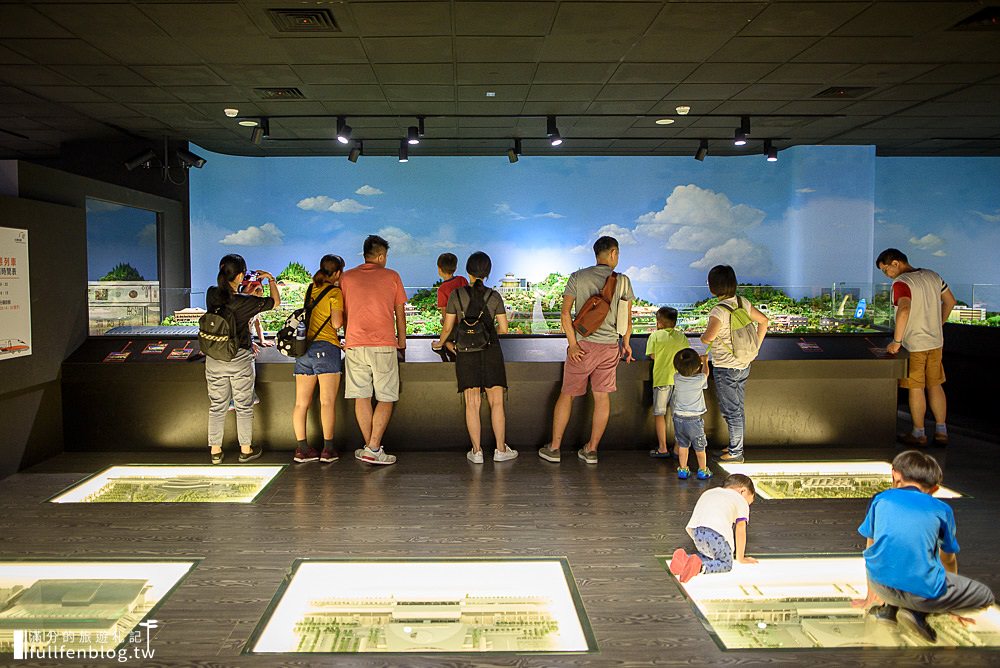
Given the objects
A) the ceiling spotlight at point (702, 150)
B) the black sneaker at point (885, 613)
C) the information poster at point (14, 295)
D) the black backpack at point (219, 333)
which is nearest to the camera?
the black sneaker at point (885, 613)

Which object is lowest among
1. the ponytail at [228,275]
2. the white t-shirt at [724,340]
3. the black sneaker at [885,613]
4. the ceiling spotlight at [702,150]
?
the black sneaker at [885,613]

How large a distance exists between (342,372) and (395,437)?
0.65m

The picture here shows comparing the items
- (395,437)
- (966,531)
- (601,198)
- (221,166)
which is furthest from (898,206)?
(221,166)

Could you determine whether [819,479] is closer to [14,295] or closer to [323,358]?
[323,358]

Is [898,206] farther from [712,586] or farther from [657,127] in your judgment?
[712,586]

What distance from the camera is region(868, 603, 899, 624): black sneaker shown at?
2.60 m

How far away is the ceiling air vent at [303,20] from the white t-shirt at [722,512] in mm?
3665

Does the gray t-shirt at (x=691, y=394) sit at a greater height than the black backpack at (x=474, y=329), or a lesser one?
lesser

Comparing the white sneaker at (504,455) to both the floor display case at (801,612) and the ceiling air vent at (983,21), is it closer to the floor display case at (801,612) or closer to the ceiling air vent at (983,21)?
the floor display case at (801,612)

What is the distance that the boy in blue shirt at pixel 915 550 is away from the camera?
2.43 metres

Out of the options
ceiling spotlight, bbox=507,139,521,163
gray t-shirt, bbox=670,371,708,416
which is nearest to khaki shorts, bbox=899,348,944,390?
gray t-shirt, bbox=670,371,708,416

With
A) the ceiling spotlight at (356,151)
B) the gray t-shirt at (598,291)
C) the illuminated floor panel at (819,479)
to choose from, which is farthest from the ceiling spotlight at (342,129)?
the illuminated floor panel at (819,479)

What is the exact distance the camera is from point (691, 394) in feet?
14.4

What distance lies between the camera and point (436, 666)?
235cm
